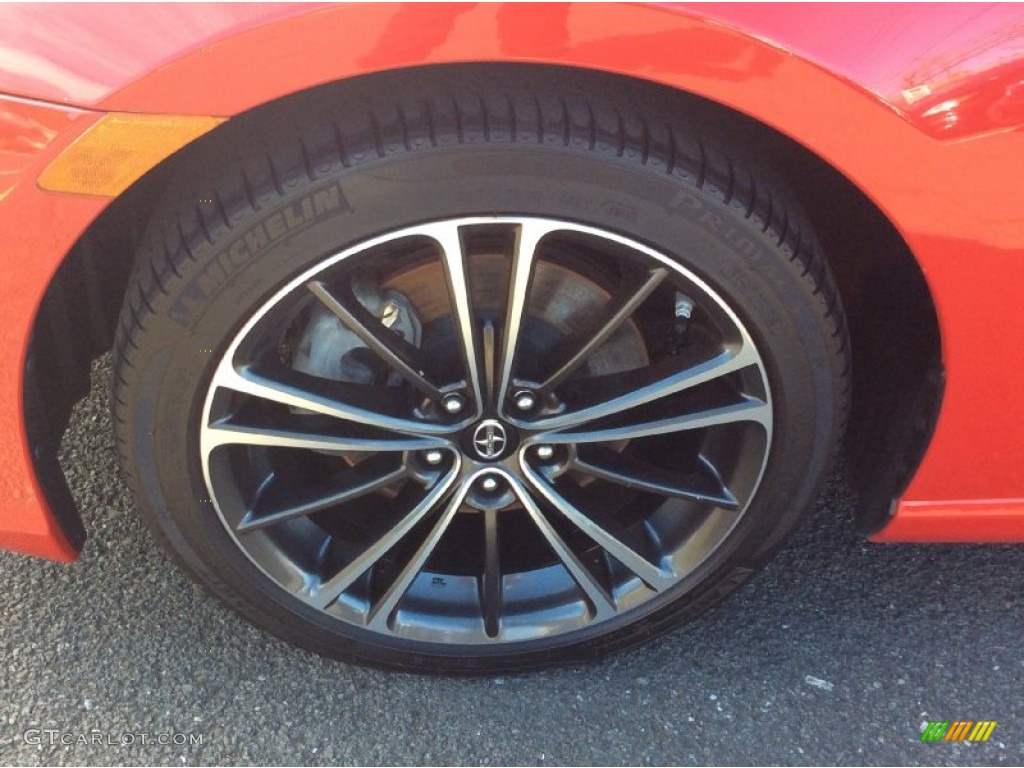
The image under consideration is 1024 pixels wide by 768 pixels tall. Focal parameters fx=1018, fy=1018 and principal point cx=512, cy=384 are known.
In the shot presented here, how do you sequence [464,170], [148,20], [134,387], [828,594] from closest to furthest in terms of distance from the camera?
[148,20] < [464,170] < [134,387] < [828,594]

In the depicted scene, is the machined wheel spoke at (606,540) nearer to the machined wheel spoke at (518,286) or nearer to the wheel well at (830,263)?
the machined wheel spoke at (518,286)

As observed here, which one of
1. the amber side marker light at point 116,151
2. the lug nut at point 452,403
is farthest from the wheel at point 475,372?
the amber side marker light at point 116,151

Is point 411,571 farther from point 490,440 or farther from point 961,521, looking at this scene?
point 961,521

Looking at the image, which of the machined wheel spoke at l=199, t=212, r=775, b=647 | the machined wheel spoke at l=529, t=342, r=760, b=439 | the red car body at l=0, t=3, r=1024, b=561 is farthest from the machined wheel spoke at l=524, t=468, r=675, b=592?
the red car body at l=0, t=3, r=1024, b=561

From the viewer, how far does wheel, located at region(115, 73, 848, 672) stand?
4.49 feet

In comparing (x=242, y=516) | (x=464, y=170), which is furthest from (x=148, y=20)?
(x=242, y=516)

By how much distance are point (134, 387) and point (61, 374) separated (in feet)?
0.76

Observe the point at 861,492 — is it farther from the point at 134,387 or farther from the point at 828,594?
the point at 134,387

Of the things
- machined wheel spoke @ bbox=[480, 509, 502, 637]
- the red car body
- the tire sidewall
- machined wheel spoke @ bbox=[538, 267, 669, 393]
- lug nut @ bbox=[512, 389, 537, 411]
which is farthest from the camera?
machined wheel spoke @ bbox=[480, 509, 502, 637]

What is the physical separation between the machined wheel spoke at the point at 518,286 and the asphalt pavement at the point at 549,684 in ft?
2.10

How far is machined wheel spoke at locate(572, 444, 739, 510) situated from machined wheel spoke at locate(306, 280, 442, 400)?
11.7 inches

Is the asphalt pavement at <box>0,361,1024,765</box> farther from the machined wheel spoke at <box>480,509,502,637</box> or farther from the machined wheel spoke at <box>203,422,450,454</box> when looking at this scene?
the machined wheel spoke at <box>203,422,450,454</box>

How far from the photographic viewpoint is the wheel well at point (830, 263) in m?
1.41

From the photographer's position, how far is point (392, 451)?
63.9 inches
